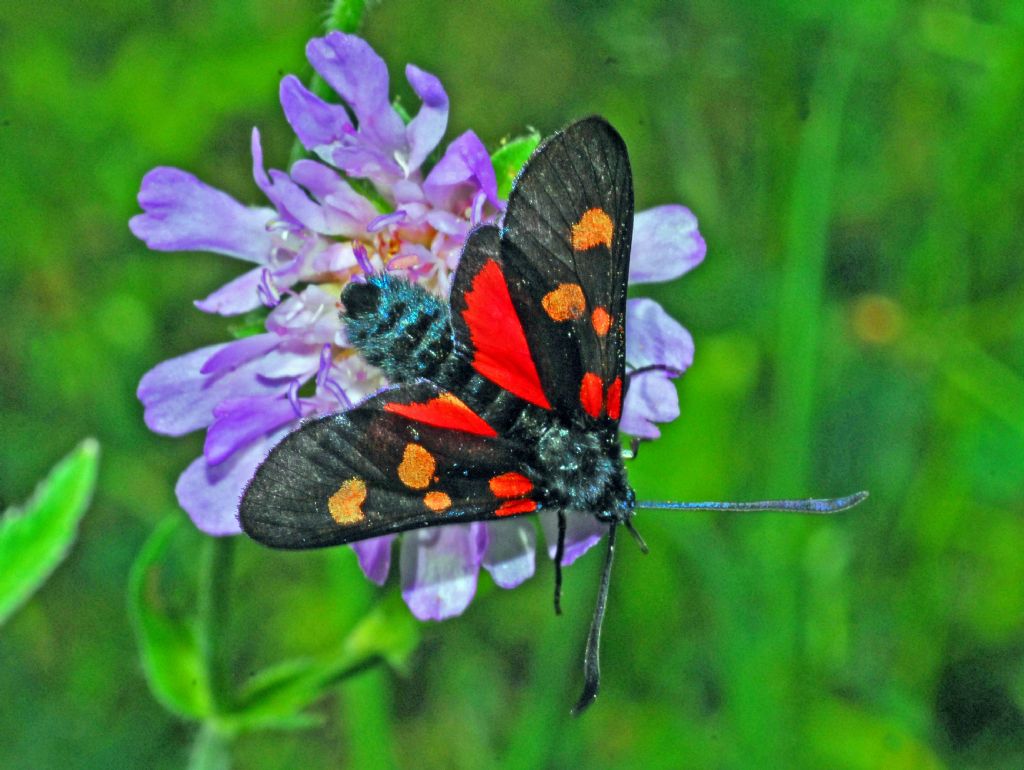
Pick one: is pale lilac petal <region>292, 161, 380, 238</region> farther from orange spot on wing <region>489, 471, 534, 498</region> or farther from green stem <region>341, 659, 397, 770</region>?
green stem <region>341, 659, 397, 770</region>

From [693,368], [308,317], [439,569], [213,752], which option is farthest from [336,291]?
[693,368]

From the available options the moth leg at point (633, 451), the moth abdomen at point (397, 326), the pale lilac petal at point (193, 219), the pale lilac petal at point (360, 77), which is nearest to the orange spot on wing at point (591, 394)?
the moth leg at point (633, 451)

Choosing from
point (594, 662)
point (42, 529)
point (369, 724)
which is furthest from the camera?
point (369, 724)

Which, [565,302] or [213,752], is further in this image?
[213,752]

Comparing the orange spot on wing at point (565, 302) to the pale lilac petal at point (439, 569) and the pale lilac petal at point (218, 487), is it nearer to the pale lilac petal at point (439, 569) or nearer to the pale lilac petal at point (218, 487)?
the pale lilac petal at point (439, 569)

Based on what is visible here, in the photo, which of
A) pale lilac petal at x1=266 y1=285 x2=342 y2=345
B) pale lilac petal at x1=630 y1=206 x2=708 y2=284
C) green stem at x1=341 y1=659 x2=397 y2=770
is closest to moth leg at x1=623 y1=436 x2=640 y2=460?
pale lilac petal at x1=630 y1=206 x2=708 y2=284

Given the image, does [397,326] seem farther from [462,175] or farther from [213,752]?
[213,752]

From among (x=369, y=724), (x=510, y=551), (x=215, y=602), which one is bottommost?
(x=369, y=724)
